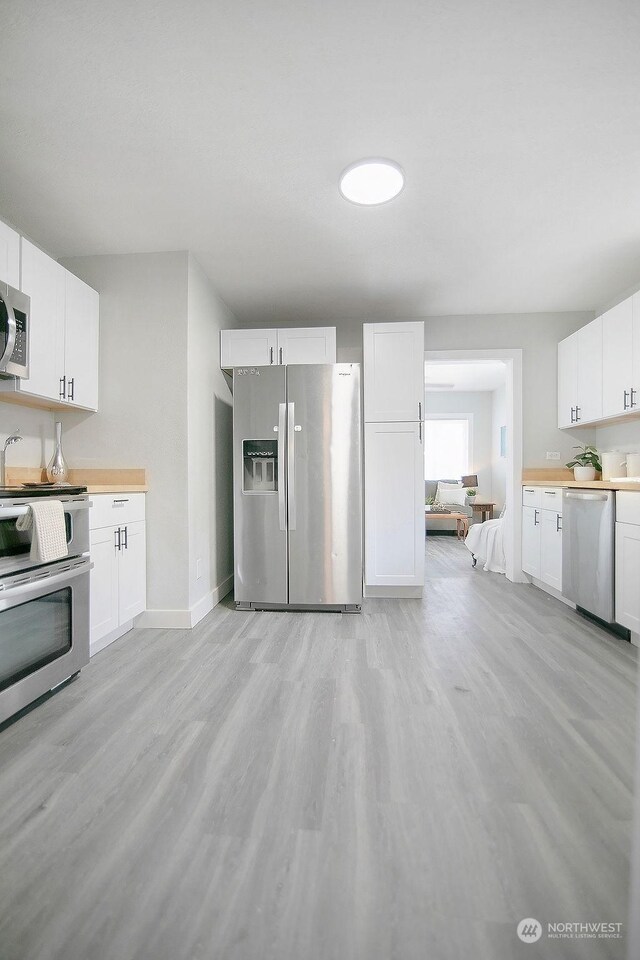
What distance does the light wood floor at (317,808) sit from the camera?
0.91 meters

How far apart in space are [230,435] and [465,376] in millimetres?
4655

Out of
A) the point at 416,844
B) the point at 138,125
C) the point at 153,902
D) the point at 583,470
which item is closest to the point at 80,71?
the point at 138,125

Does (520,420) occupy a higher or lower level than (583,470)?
higher

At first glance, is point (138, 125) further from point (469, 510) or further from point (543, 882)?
point (469, 510)

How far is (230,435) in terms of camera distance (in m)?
3.79

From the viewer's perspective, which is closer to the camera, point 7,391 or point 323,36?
point 323,36

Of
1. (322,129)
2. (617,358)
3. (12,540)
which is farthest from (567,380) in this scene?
(12,540)

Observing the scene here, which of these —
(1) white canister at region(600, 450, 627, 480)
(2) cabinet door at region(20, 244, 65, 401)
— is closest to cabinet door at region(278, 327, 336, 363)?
(2) cabinet door at region(20, 244, 65, 401)

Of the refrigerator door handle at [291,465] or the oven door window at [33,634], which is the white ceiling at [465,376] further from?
the oven door window at [33,634]

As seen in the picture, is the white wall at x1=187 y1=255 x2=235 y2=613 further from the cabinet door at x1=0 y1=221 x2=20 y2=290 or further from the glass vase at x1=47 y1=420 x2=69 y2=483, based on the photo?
the cabinet door at x1=0 y1=221 x2=20 y2=290

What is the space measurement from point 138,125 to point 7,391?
53.4 inches

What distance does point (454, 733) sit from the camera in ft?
5.29

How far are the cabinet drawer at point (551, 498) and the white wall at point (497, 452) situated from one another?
4.27 metres

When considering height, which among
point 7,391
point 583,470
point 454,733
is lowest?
point 454,733
